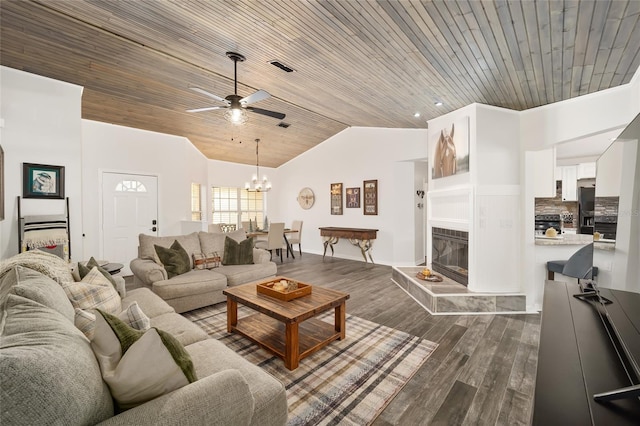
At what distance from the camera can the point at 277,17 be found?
2350 millimetres

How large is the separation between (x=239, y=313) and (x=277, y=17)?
3061 millimetres

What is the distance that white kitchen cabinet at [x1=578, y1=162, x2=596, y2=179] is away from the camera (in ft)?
19.0

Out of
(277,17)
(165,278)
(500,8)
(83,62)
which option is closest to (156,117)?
(83,62)

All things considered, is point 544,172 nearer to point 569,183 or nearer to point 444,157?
point 444,157

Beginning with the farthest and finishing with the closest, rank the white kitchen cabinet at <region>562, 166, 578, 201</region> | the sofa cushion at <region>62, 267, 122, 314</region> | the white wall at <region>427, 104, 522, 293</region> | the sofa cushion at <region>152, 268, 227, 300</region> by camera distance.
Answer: the white kitchen cabinet at <region>562, 166, 578, 201</region> < the white wall at <region>427, 104, 522, 293</region> < the sofa cushion at <region>152, 268, 227, 300</region> < the sofa cushion at <region>62, 267, 122, 314</region>

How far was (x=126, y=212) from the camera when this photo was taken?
5094 millimetres

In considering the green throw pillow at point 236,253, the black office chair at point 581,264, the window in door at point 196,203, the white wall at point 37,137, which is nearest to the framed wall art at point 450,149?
the black office chair at point 581,264

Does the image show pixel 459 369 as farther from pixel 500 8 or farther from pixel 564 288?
pixel 500 8

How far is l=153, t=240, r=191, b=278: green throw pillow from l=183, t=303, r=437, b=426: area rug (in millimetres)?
820

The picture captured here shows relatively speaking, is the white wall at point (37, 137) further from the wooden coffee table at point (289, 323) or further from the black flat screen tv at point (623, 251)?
the black flat screen tv at point (623, 251)

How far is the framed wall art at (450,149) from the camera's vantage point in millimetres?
3678

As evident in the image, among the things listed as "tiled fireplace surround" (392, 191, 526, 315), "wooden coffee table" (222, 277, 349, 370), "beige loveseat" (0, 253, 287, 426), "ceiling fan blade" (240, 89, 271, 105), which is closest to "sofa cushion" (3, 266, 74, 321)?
"beige loveseat" (0, 253, 287, 426)

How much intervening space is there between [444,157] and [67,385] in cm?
440

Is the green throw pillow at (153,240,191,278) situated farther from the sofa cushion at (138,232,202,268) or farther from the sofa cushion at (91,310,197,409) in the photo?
the sofa cushion at (91,310,197,409)
